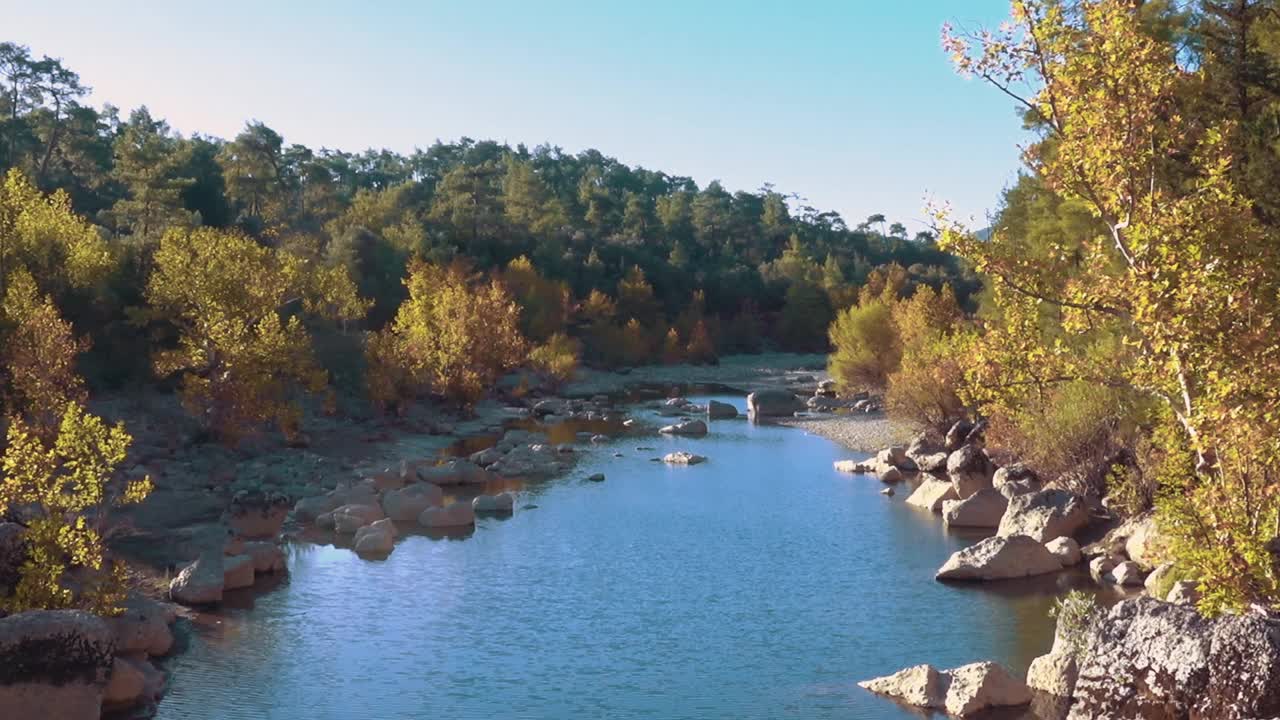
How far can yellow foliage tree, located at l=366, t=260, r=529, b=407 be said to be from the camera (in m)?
52.4

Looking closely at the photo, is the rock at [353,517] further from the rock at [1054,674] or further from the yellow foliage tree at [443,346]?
the yellow foliage tree at [443,346]

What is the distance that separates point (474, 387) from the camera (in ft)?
181

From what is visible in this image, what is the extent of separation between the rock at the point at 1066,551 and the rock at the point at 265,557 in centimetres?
1712

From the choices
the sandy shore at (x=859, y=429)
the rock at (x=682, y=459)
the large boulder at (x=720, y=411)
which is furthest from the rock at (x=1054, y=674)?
the large boulder at (x=720, y=411)

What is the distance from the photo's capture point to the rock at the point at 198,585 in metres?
22.8

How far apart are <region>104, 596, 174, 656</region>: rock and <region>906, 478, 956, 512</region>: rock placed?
21735 millimetres

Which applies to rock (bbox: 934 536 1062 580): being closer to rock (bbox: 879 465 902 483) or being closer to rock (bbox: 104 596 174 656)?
rock (bbox: 879 465 902 483)

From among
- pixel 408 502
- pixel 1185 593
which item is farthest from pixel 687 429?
pixel 1185 593

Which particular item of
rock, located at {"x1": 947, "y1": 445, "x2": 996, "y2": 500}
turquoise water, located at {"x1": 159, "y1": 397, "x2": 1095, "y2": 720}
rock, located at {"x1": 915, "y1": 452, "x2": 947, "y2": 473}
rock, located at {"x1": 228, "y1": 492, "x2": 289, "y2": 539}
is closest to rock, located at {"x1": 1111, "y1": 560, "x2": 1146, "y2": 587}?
turquoise water, located at {"x1": 159, "y1": 397, "x2": 1095, "y2": 720}

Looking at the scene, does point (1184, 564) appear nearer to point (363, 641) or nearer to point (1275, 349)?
point (1275, 349)

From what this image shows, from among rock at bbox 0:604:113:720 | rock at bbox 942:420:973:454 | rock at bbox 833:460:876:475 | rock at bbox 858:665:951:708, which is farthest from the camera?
rock at bbox 833:460:876:475

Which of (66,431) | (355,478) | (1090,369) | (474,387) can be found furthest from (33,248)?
(1090,369)

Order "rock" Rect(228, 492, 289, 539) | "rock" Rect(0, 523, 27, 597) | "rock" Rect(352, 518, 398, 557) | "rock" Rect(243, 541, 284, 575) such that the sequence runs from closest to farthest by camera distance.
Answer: "rock" Rect(0, 523, 27, 597) < "rock" Rect(243, 541, 284, 575) < "rock" Rect(352, 518, 398, 557) < "rock" Rect(228, 492, 289, 539)

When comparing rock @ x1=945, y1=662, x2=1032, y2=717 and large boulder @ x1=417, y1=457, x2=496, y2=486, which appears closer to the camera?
rock @ x1=945, y1=662, x2=1032, y2=717
